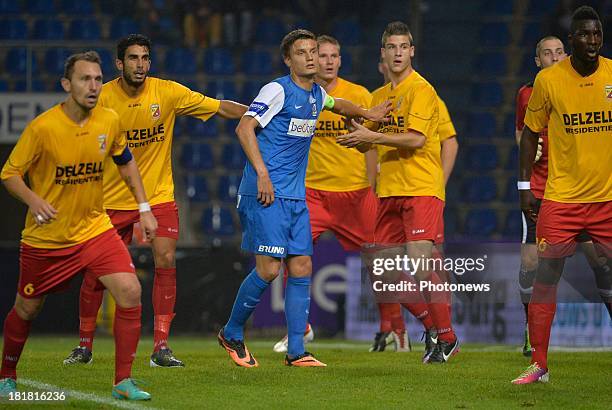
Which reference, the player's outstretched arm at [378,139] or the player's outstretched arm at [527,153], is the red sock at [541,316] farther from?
the player's outstretched arm at [378,139]

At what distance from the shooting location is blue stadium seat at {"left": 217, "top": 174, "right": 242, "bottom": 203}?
52.4 feet

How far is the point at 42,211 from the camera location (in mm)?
6297

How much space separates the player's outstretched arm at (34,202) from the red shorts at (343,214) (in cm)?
387

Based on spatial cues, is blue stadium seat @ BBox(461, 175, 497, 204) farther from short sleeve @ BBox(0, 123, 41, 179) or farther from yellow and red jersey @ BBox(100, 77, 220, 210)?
short sleeve @ BBox(0, 123, 41, 179)

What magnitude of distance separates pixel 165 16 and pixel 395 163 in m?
8.38

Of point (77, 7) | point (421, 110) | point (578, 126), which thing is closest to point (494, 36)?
point (77, 7)

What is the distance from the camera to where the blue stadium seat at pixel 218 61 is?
16688 millimetres

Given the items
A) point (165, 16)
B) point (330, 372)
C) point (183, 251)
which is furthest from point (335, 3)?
point (330, 372)

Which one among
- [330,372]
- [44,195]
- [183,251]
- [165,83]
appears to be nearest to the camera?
[44,195]

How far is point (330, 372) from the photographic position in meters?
7.98

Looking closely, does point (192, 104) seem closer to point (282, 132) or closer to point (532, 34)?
point (282, 132)

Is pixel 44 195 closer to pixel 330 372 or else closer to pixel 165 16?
pixel 330 372

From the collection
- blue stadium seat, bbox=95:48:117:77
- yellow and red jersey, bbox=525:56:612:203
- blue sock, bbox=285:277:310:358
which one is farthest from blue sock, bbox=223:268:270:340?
blue stadium seat, bbox=95:48:117:77

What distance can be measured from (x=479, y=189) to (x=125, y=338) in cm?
991
